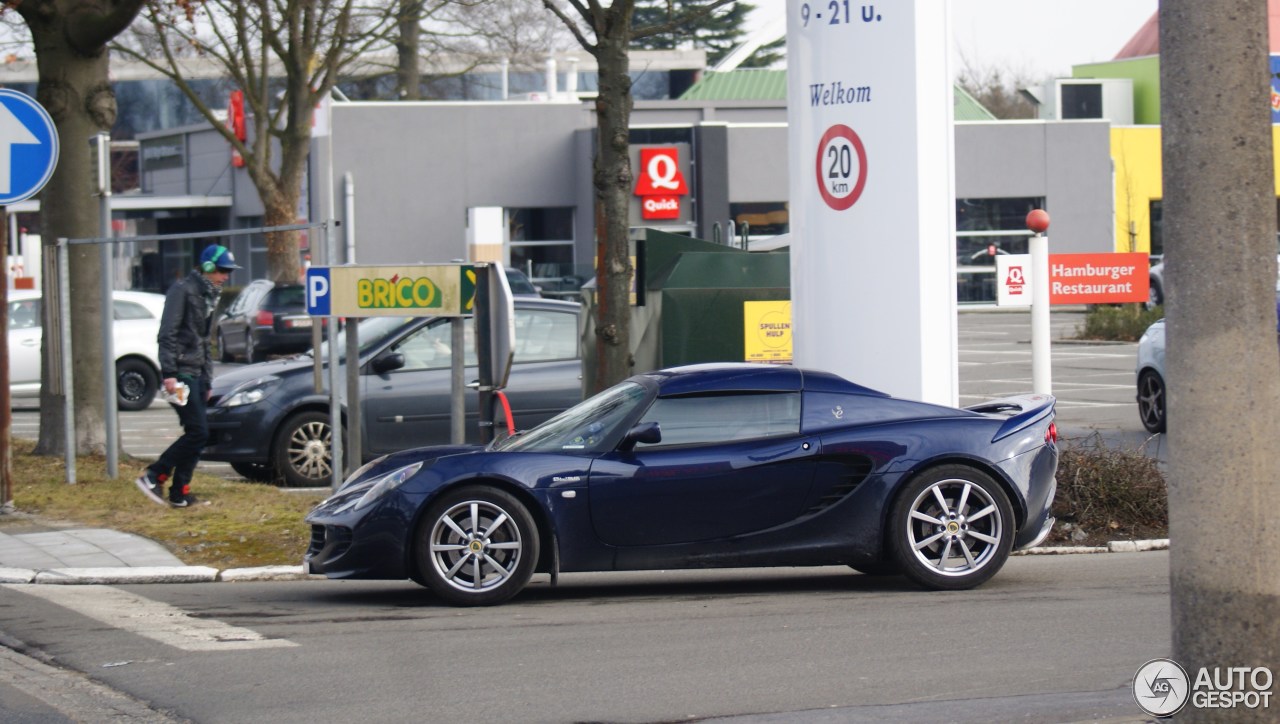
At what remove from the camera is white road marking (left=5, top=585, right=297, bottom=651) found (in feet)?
24.4

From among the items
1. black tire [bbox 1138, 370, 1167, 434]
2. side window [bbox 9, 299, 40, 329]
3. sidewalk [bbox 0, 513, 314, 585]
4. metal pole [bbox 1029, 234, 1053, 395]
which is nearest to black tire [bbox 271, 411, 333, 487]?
sidewalk [bbox 0, 513, 314, 585]

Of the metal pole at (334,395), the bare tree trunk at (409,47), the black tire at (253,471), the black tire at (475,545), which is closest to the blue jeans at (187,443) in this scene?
the metal pole at (334,395)

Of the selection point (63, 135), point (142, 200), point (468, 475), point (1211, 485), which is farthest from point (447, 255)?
point (1211, 485)

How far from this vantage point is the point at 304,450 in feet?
45.1

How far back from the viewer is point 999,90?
84.9 metres

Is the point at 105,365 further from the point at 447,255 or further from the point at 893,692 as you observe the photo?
the point at 447,255

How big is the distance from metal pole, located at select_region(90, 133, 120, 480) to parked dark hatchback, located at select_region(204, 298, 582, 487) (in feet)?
2.55

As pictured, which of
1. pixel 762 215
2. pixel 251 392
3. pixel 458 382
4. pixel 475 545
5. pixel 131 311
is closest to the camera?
pixel 475 545

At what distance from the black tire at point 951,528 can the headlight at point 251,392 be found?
6941mm

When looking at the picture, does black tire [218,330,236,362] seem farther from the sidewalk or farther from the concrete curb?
the concrete curb

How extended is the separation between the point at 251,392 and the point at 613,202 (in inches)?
160

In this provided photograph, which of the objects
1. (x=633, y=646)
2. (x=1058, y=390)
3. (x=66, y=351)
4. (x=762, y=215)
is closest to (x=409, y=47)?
(x=762, y=215)

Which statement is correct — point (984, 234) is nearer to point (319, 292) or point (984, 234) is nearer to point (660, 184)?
point (660, 184)

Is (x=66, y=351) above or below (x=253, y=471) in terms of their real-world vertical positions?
above
